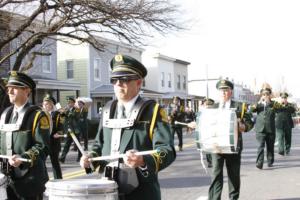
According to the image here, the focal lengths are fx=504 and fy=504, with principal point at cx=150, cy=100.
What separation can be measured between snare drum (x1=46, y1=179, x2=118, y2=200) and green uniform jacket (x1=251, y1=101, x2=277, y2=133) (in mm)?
9142

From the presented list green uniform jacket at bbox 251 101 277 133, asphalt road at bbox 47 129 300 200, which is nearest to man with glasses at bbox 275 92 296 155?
asphalt road at bbox 47 129 300 200

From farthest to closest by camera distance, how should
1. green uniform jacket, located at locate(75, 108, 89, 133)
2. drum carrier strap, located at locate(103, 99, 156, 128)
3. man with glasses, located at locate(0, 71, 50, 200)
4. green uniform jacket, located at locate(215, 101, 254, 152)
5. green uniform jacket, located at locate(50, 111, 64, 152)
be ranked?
green uniform jacket, located at locate(75, 108, 89, 133)
green uniform jacket, located at locate(50, 111, 64, 152)
green uniform jacket, located at locate(215, 101, 254, 152)
man with glasses, located at locate(0, 71, 50, 200)
drum carrier strap, located at locate(103, 99, 156, 128)

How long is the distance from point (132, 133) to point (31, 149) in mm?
1288

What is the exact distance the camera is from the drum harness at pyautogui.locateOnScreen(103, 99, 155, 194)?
11.4 ft

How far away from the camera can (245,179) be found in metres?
10.4

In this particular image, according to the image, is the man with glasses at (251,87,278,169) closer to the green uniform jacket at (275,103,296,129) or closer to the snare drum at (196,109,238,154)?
the green uniform jacket at (275,103,296,129)

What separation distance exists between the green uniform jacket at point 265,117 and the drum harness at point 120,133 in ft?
28.2

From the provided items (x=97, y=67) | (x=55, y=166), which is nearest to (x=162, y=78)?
(x=97, y=67)

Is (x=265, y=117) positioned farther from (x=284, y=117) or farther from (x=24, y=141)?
(x=24, y=141)

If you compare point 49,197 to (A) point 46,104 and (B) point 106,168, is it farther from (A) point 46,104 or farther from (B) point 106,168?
(A) point 46,104

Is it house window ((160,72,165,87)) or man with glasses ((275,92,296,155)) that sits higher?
house window ((160,72,165,87))

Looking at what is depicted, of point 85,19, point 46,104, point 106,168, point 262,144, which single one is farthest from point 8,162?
point 85,19

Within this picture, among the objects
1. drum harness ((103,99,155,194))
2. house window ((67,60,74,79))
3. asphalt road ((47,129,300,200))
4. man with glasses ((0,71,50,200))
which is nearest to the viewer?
drum harness ((103,99,155,194))

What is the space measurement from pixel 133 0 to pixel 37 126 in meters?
13.6
